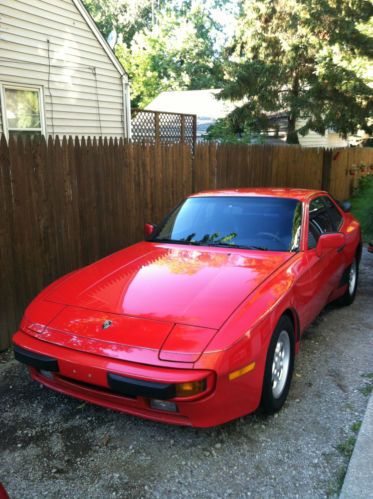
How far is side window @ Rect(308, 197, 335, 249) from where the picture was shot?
4.05m

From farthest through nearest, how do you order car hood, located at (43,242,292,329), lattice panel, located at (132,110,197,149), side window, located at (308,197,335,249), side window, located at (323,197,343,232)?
lattice panel, located at (132,110,197,149) < side window, located at (323,197,343,232) < side window, located at (308,197,335,249) < car hood, located at (43,242,292,329)

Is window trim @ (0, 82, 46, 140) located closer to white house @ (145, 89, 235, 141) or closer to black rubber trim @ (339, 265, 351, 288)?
black rubber trim @ (339, 265, 351, 288)

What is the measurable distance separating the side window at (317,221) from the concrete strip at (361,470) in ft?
5.26

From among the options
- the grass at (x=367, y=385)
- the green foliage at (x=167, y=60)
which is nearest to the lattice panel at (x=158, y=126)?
the grass at (x=367, y=385)

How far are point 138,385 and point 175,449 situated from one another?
630 millimetres

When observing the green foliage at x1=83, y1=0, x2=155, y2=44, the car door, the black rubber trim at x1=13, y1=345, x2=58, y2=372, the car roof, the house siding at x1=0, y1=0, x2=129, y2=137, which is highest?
the green foliage at x1=83, y1=0, x2=155, y2=44

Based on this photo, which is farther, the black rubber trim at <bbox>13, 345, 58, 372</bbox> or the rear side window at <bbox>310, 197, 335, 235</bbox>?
the rear side window at <bbox>310, 197, 335, 235</bbox>

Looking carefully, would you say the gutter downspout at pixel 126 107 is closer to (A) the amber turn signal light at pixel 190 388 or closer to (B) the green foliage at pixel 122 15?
(A) the amber turn signal light at pixel 190 388

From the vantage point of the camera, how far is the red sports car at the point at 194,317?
2.50m

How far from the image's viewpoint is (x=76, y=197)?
5156 mm

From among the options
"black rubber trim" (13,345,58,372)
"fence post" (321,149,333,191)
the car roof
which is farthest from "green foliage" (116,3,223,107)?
"black rubber trim" (13,345,58,372)

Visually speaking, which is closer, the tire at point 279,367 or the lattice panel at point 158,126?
the tire at point 279,367

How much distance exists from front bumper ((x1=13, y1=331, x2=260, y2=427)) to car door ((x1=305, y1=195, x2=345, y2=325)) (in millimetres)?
1357

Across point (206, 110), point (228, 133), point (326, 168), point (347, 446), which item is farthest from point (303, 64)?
point (347, 446)
